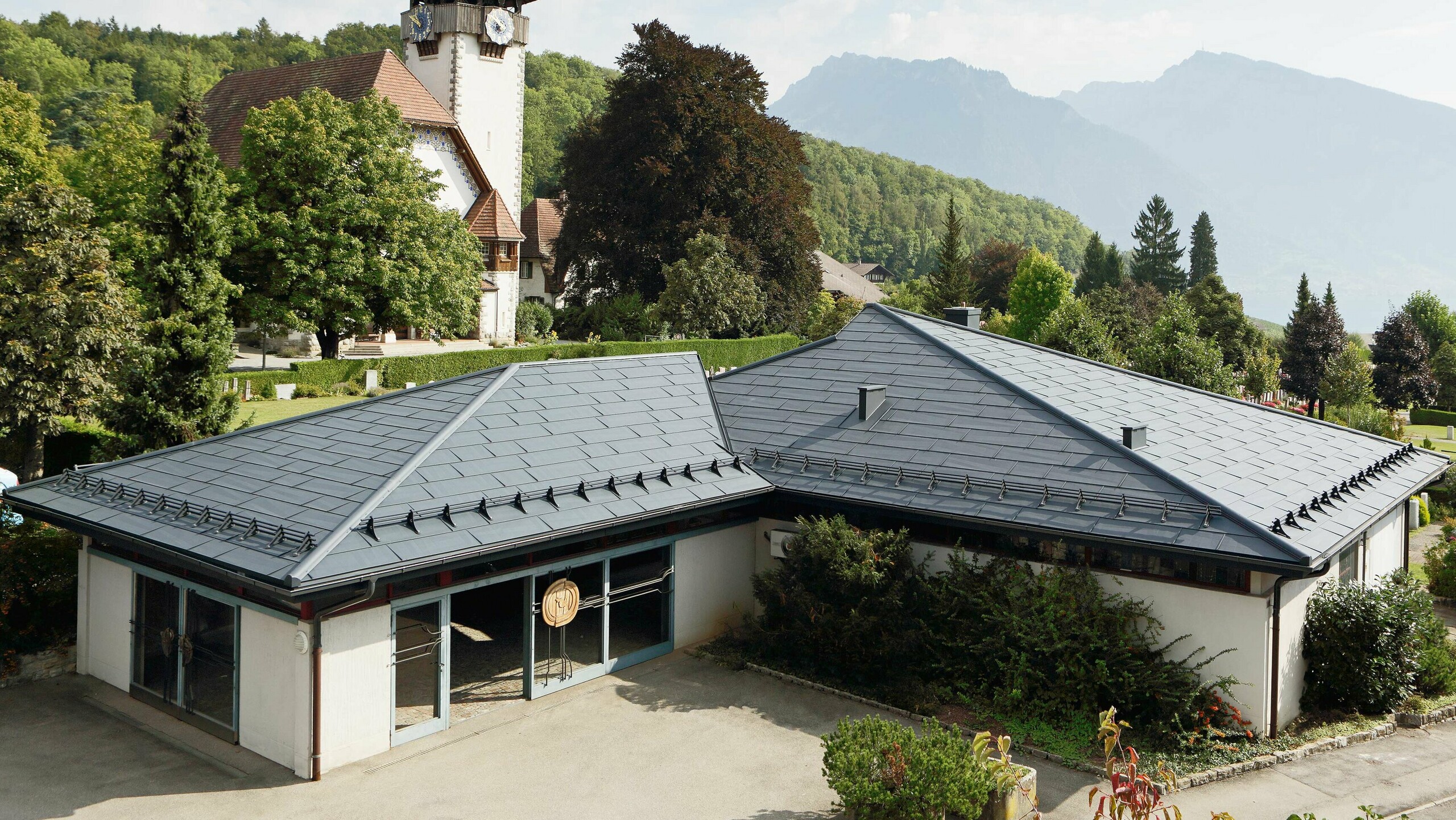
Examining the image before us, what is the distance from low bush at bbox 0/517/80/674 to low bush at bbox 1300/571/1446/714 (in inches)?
680

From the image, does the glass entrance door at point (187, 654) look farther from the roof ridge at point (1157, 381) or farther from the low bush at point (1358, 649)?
the low bush at point (1358, 649)

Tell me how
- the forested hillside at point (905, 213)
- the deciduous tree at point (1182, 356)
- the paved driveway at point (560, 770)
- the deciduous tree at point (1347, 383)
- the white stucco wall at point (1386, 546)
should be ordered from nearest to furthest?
the paved driveway at point (560, 770)
the white stucco wall at point (1386, 546)
the deciduous tree at point (1182, 356)
the deciduous tree at point (1347, 383)
the forested hillside at point (905, 213)

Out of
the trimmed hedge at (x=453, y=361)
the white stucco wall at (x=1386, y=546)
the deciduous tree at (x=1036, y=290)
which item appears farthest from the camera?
the deciduous tree at (x=1036, y=290)

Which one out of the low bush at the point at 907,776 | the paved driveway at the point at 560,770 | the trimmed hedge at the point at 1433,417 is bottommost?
the paved driveway at the point at 560,770

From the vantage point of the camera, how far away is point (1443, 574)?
21.3 meters

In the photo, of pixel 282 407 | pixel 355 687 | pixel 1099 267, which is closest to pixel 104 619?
pixel 355 687

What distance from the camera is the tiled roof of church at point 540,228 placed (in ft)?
237

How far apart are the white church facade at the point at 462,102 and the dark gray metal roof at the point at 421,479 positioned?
37.0 meters

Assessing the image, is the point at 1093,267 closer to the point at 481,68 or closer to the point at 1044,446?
the point at 481,68

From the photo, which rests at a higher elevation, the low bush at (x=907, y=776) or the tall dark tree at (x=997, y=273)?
the tall dark tree at (x=997, y=273)

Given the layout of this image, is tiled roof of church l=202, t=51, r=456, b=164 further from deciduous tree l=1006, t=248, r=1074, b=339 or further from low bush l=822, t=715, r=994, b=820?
low bush l=822, t=715, r=994, b=820

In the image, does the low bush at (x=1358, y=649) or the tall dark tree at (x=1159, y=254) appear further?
the tall dark tree at (x=1159, y=254)

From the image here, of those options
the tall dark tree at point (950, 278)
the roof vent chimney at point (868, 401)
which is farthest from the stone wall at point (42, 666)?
the tall dark tree at point (950, 278)

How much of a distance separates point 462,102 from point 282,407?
3072 cm
